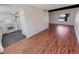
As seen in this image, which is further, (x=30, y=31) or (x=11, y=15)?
(x=11, y=15)

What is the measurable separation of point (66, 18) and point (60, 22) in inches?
32.8

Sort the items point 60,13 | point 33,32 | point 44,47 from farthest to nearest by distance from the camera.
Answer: point 60,13, point 33,32, point 44,47

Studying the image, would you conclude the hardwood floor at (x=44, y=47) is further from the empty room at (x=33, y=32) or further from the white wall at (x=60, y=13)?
the white wall at (x=60, y=13)

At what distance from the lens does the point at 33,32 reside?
480cm

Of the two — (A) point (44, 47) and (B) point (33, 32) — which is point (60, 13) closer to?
(B) point (33, 32)

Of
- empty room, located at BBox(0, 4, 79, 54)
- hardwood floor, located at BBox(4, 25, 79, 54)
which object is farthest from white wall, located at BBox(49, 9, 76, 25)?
hardwood floor, located at BBox(4, 25, 79, 54)

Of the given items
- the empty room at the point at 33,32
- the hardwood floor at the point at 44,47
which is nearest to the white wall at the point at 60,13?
the empty room at the point at 33,32

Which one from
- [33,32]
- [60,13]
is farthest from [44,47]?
[60,13]

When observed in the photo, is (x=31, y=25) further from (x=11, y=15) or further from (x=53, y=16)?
(x=53, y=16)

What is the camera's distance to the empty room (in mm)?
→ 2965

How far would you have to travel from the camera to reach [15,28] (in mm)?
6016

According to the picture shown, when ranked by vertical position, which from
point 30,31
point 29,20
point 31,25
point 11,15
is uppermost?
point 11,15
